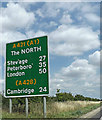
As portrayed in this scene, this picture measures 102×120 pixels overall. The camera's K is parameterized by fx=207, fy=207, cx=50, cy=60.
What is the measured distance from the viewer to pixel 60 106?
1822 cm

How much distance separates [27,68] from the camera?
15.0m

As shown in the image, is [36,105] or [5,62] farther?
[36,105]

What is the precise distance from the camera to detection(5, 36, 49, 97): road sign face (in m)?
14.3

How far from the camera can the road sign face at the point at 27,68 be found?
14.3 m

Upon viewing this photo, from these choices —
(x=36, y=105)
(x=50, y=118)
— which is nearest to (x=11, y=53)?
(x=36, y=105)


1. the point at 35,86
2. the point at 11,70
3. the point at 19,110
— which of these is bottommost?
the point at 19,110

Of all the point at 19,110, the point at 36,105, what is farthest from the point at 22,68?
the point at 19,110

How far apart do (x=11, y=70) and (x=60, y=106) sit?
18.5ft

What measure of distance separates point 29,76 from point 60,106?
509 centimetres

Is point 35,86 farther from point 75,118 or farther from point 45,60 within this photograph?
point 75,118

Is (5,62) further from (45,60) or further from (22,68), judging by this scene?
(45,60)

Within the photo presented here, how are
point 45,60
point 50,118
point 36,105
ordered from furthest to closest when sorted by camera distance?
point 36,105
point 45,60
point 50,118

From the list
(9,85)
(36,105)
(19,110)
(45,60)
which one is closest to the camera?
(45,60)

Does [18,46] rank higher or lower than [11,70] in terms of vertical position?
higher
